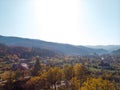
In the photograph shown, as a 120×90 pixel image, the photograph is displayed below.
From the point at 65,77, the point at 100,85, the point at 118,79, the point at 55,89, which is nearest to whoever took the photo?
the point at 100,85

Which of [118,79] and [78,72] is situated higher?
[78,72]

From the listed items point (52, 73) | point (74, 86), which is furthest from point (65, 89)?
point (52, 73)

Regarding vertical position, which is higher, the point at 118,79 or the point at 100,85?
the point at 100,85

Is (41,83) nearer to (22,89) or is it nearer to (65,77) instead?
(22,89)

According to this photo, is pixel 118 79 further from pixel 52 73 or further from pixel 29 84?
pixel 29 84

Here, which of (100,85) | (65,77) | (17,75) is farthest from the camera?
(17,75)

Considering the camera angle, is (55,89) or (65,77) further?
(65,77)

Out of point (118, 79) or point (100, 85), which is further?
point (118, 79)

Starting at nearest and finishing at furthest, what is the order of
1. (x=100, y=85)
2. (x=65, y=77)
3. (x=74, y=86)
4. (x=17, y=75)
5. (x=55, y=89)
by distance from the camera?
(x=100, y=85)
(x=74, y=86)
(x=55, y=89)
(x=65, y=77)
(x=17, y=75)

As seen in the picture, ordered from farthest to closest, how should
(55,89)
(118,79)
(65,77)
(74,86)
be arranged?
1. (118,79)
2. (65,77)
3. (55,89)
4. (74,86)

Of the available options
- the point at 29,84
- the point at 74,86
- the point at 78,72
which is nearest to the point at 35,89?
the point at 29,84
